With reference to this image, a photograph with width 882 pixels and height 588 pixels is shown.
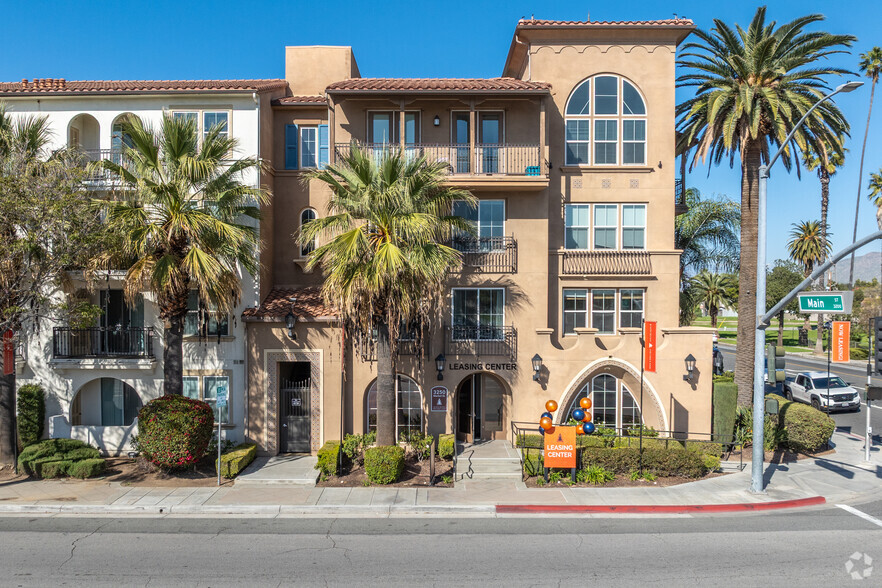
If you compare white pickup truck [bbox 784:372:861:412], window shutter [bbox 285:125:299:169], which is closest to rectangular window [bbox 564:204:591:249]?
window shutter [bbox 285:125:299:169]

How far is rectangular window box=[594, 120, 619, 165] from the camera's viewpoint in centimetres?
1925

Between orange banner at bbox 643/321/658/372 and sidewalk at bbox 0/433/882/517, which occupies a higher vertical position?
orange banner at bbox 643/321/658/372

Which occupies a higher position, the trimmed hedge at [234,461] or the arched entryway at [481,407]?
the arched entryway at [481,407]

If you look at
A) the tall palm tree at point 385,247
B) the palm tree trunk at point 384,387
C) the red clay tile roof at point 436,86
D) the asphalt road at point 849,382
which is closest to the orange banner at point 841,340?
the asphalt road at point 849,382

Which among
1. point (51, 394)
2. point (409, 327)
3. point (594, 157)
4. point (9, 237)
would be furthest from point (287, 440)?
point (594, 157)

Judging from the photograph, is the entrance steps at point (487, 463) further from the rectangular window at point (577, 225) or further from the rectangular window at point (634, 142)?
the rectangular window at point (634, 142)

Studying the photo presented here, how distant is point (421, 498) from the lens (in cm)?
1425

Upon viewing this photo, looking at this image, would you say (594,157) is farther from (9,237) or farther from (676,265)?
(9,237)

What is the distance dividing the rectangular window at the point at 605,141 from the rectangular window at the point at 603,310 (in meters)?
4.46

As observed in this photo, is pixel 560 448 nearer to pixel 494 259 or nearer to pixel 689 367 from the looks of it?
pixel 689 367

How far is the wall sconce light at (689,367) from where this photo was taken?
17.9 m

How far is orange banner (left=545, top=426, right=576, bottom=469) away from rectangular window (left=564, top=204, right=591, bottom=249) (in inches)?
267

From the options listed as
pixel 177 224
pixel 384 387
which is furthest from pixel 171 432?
pixel 384 387

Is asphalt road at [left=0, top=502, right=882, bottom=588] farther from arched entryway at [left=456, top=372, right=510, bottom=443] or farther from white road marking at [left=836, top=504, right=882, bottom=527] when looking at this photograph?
arched entryway at [left=456, top=372, right=510, bottom=443]
